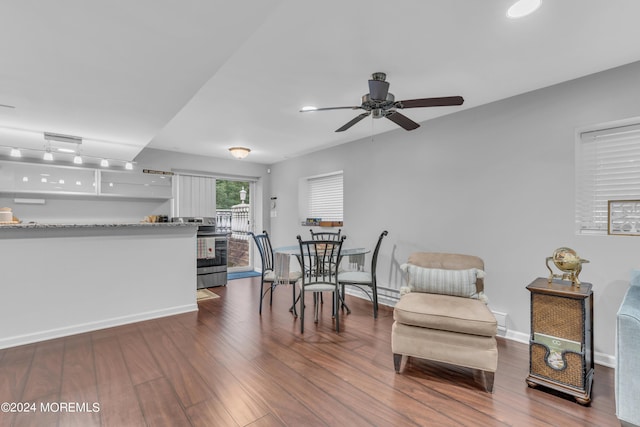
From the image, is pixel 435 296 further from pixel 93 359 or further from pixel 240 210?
pixel 240 210

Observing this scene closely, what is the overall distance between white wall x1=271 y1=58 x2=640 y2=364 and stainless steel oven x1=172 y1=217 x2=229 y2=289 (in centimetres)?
266

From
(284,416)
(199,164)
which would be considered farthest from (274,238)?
(284,416)

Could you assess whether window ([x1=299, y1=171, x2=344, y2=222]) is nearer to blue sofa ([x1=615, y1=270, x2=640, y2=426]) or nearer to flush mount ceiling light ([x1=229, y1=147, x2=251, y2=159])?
flush mount ceiling light ([x1=229, y1=147, x2=251, y2=159])

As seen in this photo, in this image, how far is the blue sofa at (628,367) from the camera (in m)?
1.55

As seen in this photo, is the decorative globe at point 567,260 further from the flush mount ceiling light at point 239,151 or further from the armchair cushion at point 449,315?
the flush mount ceiling light at point 239,151

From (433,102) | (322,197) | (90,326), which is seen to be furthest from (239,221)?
(433,102)

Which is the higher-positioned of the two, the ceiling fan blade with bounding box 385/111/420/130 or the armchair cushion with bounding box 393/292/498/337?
the ceiling fan blade with bounding box 385/111/420/130

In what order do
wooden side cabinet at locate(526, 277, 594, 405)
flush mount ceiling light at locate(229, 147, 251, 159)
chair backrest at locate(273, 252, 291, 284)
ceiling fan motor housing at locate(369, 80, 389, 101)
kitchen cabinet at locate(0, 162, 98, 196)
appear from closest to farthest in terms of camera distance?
1. wooden side cabinet at locate(526, 277, 594, 405)
2. ceiling fan motor housing at locate(369, 80, 389, 101)
3. chair backrest at locate(273, 252, 291, 284)
4. kitchen cabinet at locate(0, 162, 98, 196)
5. flush mount ceiling light at locate(229, 147, 251, 159)

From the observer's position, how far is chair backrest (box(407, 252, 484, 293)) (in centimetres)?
276

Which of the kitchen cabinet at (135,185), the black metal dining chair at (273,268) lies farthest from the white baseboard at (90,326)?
the kitchen cabinet at (135,185)

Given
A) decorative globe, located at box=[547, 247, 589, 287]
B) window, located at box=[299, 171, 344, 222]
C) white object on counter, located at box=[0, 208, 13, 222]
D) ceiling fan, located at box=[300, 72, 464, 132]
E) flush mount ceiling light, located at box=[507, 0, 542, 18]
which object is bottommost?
decorative globe, located at box=[547, 247, 589, 287]

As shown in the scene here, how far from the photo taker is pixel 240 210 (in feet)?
21.7

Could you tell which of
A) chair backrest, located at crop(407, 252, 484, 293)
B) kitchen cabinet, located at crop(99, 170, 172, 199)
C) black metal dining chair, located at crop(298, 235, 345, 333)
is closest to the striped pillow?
chair backrest, located at crop(407, 252, 484, 293)

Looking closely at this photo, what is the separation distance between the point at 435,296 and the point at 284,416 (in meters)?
1.52
